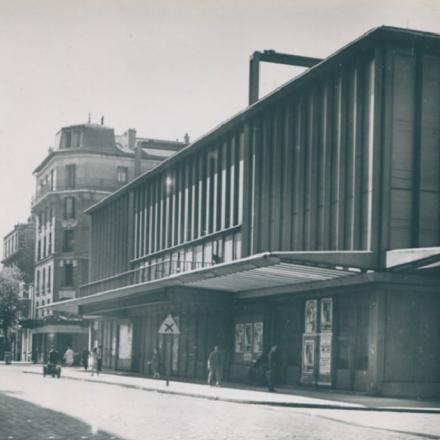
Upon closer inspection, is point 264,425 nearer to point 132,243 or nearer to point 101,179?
point 132,243

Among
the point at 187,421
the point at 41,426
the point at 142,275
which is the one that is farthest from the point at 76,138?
the point at 41,426

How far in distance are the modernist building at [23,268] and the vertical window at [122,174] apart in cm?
1754

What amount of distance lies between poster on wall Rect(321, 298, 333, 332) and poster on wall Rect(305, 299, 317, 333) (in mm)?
631

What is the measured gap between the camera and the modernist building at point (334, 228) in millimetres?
29438

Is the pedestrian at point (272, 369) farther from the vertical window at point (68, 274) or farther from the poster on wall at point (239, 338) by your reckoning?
the vertical window at point (68, 274)

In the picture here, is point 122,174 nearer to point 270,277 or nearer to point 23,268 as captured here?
point 23,268

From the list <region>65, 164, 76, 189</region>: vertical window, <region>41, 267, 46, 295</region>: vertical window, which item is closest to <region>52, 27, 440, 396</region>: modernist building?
<region>65, 164, 76, 189</region>: vertical window

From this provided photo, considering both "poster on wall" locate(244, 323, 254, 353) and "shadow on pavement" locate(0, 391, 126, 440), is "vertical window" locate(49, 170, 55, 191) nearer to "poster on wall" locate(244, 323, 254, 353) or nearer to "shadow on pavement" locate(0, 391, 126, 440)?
"poster on wall" locate(244, 323, 254, 353)

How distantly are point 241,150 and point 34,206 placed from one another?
56962mm

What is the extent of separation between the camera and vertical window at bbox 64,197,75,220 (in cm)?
8725

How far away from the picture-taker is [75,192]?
86562 millimetres

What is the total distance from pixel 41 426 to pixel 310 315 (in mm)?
18013

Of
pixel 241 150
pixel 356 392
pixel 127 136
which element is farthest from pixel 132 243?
pixel 127 136

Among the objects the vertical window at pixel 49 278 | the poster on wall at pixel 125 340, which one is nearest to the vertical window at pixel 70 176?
the vertical window at pixel 49 278
